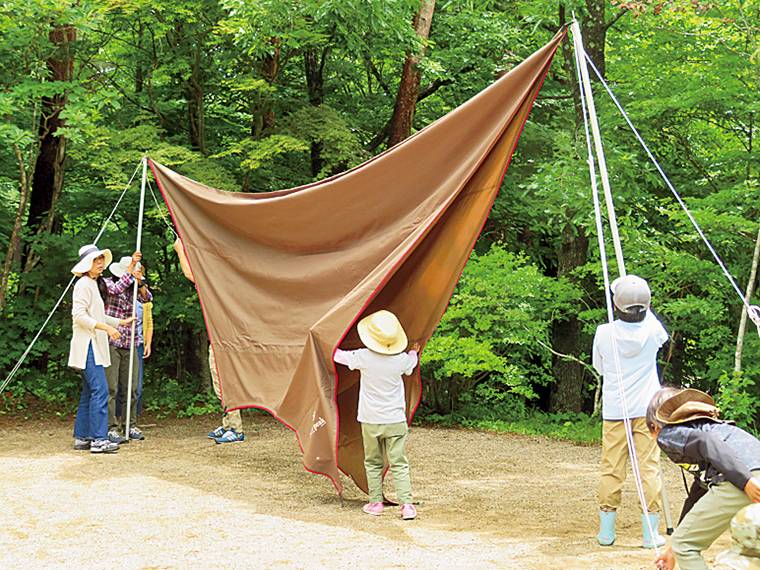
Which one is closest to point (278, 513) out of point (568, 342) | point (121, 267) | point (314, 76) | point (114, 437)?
point (114, 437)

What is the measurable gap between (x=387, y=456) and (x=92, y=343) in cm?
327

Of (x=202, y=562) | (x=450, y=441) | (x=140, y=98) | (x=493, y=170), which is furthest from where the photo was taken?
(x=140, y=98)

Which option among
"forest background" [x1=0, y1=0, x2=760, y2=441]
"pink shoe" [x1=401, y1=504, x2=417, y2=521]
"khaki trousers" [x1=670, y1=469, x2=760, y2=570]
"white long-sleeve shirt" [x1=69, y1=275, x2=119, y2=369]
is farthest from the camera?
"forest background" [x1=0, y1=0, x2=760, y2=441]

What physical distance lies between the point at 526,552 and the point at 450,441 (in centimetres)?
430

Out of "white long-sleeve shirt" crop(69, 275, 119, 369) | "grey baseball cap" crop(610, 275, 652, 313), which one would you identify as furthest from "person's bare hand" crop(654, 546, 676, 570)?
"white long-sleeve shirt" crop(69, 275, 119, 369)

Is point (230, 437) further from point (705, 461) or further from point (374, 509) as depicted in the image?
point (705, 461)

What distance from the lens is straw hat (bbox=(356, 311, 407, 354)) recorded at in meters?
4.77

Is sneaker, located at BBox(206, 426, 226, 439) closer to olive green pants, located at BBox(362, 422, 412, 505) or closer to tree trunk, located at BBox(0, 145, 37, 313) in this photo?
olive green pants, located at BBox(362, 422, 412, 505)

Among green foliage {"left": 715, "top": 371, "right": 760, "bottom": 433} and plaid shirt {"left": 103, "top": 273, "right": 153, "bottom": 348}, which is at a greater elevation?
plaid shirt {"left": 103, "top": 273, "right": 153, "bottom": 348}

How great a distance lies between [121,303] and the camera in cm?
727

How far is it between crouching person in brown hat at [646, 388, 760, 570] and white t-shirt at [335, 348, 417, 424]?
2.07m

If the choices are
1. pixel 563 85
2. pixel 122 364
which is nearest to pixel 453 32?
pixel 563 85

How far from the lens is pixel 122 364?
7.37 meters

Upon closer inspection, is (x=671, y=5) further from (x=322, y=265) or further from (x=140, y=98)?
(x=140, y=98)
